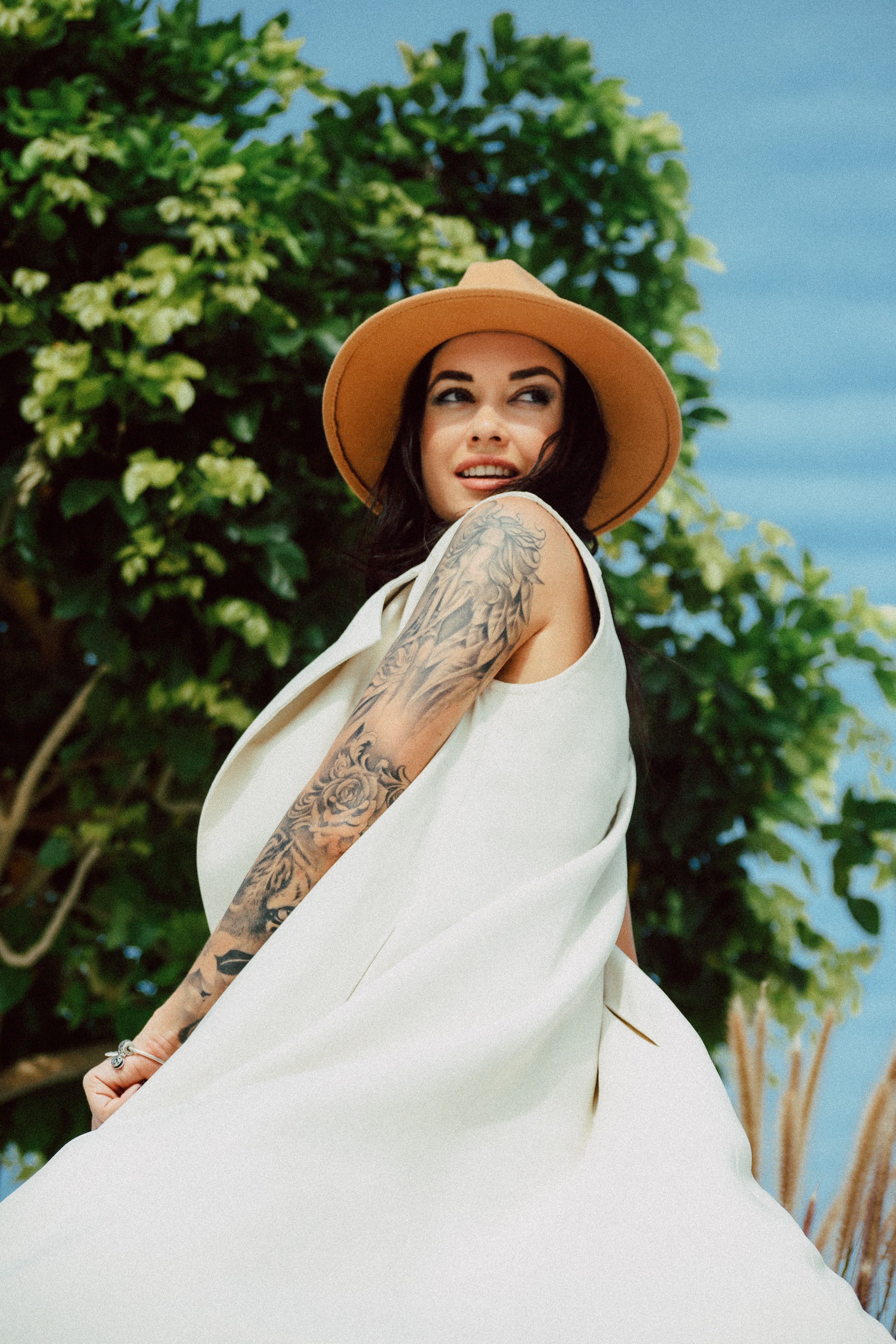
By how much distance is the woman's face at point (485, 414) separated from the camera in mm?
1891

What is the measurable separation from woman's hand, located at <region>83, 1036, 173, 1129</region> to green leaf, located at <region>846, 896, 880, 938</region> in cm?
279

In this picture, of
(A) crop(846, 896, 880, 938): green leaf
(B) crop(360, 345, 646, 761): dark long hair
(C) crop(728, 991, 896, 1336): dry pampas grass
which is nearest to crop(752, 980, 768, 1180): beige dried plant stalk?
(C) crop(728, 991, 896, 1336): dry pampas grass

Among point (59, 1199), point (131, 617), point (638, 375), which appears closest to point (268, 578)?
point (131, 617)

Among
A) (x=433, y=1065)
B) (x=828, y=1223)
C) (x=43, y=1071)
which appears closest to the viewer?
(x=433, y=1065)

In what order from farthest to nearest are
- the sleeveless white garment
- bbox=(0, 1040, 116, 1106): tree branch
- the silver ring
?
bbox=(0, 1040, 116, 1106): tree branch, the silver ring, the sleeveless white garment

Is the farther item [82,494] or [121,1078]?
[82,494]

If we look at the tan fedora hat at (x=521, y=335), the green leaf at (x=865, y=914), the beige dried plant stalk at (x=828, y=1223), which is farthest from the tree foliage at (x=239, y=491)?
the beige dried plant stalk at (x=828, y=1223)

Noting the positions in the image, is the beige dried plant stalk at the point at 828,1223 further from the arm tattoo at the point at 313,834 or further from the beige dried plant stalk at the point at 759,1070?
the arm tattoo at the point at 313,834

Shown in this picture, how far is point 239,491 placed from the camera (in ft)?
10.3

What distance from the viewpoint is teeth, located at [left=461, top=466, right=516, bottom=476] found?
1.90 metres

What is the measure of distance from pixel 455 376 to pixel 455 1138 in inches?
45.3

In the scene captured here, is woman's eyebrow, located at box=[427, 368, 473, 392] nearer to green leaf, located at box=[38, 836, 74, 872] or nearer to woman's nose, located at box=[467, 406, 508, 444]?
woman's nose, located at box=[467, 406, 508, 444]

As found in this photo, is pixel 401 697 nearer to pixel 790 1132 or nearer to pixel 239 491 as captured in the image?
pixel 790 1132

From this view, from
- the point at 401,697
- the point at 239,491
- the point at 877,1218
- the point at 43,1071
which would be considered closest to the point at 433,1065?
the point at 401,697
